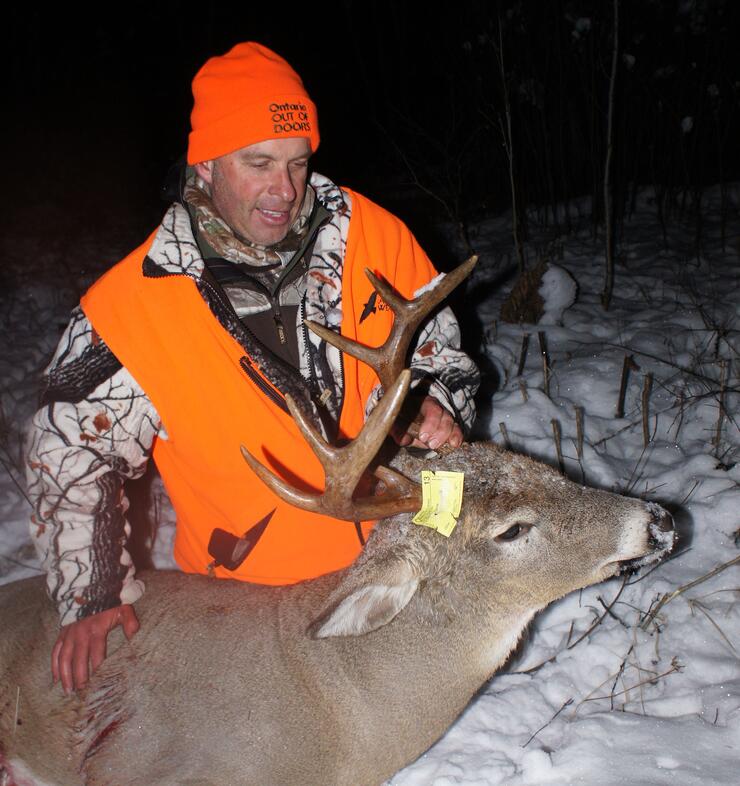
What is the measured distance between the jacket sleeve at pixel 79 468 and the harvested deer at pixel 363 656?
0.27 meters

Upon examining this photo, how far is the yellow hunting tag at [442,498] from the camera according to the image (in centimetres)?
225

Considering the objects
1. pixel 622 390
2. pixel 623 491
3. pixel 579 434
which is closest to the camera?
pixel 623 491

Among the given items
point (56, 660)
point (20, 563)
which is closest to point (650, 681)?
point (56, 660)

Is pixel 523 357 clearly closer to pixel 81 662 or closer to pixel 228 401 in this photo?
pixel 228 401

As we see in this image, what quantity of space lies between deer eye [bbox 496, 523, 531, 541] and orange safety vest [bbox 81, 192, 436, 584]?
0.90m

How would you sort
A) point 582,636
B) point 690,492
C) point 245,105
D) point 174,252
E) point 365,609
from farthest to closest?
point 690,492
point 582,636
point 245,105
point 174,252
point 365,609

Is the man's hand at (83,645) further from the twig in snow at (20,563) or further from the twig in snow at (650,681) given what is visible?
the twig in snow at (650,681)

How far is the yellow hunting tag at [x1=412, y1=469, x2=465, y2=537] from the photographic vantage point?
225cm

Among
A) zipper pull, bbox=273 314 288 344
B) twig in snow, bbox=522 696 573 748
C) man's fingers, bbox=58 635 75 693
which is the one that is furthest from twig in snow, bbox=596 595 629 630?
man's fingers, bbox=58 635 75 693

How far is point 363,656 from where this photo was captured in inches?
94.4

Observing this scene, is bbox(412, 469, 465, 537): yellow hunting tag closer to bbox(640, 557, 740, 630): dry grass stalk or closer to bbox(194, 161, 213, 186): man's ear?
bbox(640, 557, 740, 630): dry grass stalk

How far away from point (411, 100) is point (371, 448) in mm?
12429

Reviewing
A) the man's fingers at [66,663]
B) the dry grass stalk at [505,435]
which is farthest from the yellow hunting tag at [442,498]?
the dry grass stalk at [505,435]

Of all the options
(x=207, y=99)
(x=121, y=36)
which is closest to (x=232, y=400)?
(x=207, y=99)
